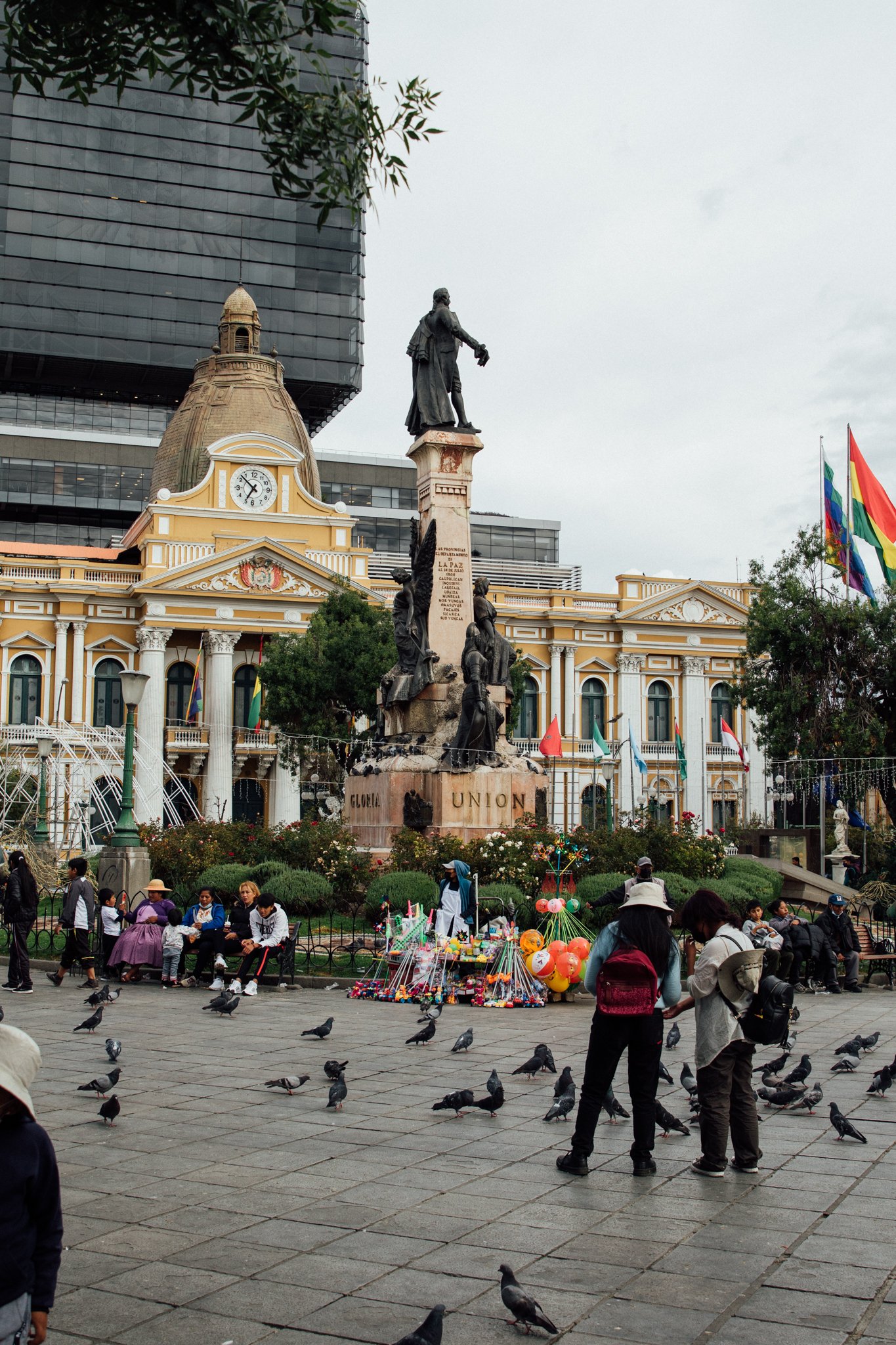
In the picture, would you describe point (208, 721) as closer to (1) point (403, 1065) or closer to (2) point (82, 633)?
(2) point (82, 633)

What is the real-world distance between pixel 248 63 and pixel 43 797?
24977mm

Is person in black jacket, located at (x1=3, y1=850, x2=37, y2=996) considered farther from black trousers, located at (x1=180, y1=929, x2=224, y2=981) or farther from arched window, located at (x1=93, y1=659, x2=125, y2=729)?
arched window, located at (x1=93, y1=659, x2=125, y2=729)

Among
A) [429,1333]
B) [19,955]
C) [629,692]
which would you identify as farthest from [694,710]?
[429,1333]

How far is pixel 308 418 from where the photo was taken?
9075cm

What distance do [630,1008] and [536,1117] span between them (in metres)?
1.89

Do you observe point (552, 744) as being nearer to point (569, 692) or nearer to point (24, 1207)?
point (569, 692)

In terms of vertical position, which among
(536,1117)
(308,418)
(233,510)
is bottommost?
(536,1117)

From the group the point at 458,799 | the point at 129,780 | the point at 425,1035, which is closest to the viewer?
Answer: the point at 425,1035

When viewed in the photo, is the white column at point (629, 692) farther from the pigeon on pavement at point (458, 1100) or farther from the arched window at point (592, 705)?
the pigeon on pavement at point (458, 1100)

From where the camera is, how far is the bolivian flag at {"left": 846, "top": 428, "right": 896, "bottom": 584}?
2977cm

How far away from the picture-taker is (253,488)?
57156 mm

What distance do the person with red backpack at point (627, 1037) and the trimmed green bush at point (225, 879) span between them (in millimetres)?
11469

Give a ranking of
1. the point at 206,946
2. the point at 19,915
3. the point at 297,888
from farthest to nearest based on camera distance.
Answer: the point at 297,888, the point at 206,946, the point at 19,915

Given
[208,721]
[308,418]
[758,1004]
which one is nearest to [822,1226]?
[758,1004]
